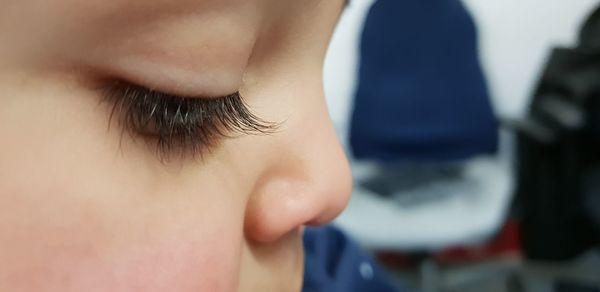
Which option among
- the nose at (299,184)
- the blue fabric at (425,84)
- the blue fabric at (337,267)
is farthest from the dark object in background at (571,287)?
the nose at (299,184)

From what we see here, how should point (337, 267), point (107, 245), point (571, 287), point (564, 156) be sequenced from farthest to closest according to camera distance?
point (571, 287) < point (564, 156) < point (337, 267) < point (107, 245)

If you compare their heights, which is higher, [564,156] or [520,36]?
[520,36]

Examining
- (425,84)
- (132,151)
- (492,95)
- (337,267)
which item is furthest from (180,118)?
(492,95)

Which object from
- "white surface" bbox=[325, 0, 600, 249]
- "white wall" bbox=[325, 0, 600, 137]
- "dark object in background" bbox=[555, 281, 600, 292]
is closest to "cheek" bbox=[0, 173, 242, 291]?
"white surface" bbox=[325, 0, 600, 249]

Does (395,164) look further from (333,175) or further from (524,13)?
(333,175)

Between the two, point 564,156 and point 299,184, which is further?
point 564,156

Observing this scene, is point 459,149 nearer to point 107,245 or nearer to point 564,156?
point 564,156

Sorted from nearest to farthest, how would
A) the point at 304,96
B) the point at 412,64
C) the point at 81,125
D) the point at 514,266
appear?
the point at 81,125, the point at 304,96, the point at 412,64, the point at 514,266

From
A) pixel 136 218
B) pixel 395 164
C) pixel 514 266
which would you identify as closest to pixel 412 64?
pixel 395 164
